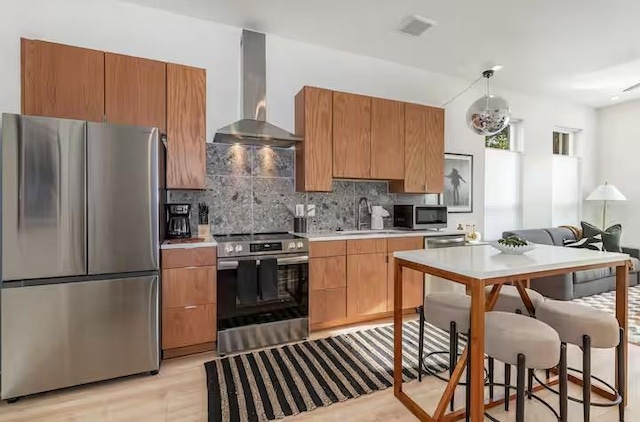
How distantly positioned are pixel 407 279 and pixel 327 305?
39.1 inches

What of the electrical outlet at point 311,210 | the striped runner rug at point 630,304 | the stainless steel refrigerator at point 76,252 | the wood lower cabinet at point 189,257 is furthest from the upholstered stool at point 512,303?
the stainless steel refrigerator at point 76,252

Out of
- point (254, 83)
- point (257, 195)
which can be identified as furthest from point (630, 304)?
point (254, 83)

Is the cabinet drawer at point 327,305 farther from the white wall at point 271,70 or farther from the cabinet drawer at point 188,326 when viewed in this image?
the white wall at point 271,70

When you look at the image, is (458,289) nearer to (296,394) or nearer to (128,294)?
(296,394)

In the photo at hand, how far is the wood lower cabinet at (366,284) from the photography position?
321 cm

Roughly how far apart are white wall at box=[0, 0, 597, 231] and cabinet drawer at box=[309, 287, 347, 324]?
1838mm

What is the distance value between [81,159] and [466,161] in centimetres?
449

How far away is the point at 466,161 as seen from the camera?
4.64 m

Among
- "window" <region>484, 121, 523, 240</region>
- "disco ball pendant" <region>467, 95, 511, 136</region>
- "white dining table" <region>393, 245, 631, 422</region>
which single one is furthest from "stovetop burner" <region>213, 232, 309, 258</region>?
"window" <region>484, 121, 523, 240</region>

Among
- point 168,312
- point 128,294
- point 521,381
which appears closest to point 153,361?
point 168,312

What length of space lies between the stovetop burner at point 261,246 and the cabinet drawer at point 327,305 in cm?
47

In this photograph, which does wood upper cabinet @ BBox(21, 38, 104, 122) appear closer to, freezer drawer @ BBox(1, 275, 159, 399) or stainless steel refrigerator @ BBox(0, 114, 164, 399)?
stainless steel refrigerator @ BBox(0, 114, 164, 399)

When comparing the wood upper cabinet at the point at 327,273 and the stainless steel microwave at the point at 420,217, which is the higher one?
the stainless steel microwave at the point at 420,217

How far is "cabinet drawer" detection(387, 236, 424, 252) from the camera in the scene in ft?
11.2
